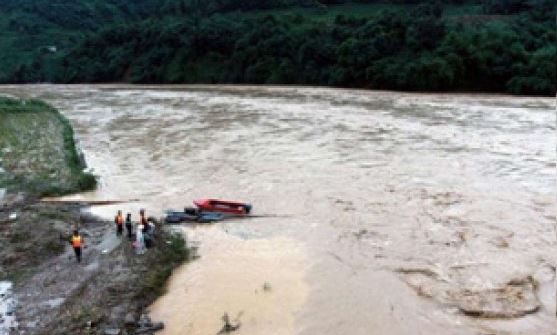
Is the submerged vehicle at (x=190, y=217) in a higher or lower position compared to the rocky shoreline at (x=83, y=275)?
higher

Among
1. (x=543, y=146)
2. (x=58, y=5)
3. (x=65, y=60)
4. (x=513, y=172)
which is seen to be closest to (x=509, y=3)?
(x=543, y=146)

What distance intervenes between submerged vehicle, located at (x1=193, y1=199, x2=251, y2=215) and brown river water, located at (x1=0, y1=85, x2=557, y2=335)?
50cm

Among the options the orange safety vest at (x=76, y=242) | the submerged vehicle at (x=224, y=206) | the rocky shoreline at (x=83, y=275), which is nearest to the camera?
the rocky shoreline at (x=83, y=275)

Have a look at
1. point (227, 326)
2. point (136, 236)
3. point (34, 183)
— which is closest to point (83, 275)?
point (136, 236)

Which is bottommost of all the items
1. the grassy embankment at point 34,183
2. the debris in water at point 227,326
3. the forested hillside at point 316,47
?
the debris in water at point 227,326

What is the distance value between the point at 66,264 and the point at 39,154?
550 inches

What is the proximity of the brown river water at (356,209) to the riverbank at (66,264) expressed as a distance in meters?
0.76

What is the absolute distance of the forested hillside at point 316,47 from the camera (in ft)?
150

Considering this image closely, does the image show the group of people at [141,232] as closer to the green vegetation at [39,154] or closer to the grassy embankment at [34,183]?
the grassy embankment at [34,183]

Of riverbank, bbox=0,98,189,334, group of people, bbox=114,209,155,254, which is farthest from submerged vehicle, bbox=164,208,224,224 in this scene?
riverbank, bbox=0,98,189,334

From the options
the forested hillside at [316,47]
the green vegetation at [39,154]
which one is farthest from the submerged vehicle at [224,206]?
the forested hillside at [316,47]

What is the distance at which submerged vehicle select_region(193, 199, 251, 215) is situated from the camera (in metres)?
19.8

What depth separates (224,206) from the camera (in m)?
20.0

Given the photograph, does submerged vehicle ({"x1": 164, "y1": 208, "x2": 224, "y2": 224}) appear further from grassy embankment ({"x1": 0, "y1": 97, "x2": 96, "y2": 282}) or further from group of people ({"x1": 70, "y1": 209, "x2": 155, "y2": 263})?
grassy embankment ({"x1": 0, "y1": 97, "x2": 96, "y2": 282})
